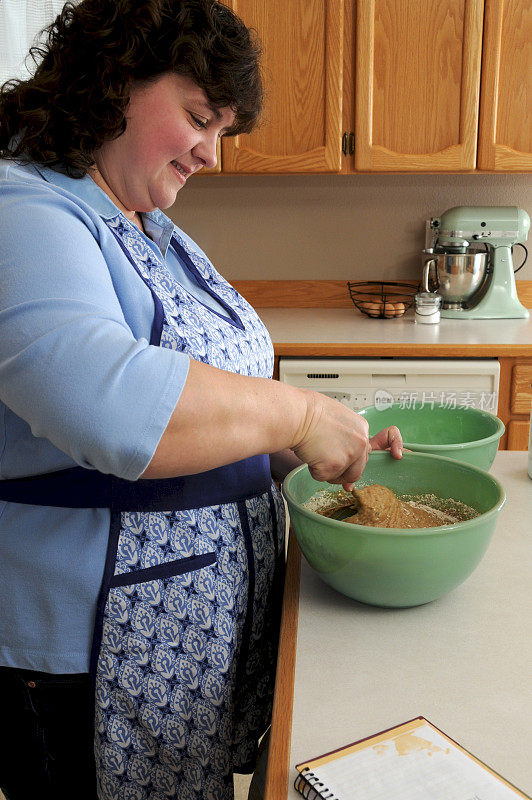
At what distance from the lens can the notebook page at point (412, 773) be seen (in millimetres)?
604

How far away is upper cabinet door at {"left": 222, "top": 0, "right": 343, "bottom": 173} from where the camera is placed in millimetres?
2514

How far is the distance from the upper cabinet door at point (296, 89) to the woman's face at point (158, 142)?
61.5 inches

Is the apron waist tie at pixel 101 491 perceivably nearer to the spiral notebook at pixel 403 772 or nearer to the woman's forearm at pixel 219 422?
the woman's forearm at pixel 219 422

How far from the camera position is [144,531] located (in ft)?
2.97

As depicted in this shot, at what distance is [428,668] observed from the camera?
0.79 metres

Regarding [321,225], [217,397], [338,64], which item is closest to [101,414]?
[217,397]

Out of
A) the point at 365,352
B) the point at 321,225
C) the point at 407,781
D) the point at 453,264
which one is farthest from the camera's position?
the point at 321,225

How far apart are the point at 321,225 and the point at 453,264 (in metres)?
0.60

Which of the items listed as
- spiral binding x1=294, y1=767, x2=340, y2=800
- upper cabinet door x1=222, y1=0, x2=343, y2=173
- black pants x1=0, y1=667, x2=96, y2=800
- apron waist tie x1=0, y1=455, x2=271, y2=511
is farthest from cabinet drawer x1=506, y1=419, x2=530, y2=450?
spiral binding x1=294, y1=767, x2=340, y2=800

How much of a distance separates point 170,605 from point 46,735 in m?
0.24

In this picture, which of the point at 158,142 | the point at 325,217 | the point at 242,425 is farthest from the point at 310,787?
the point at 325,217

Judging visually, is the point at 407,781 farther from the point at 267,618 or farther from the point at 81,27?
the point at 81,27

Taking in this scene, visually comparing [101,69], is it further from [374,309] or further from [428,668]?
[374,309]

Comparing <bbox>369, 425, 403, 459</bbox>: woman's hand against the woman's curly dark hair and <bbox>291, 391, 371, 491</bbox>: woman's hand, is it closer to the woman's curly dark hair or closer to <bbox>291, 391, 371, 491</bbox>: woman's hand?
<bbox>291, 391, 371, 491</bbox>: woman's hand
